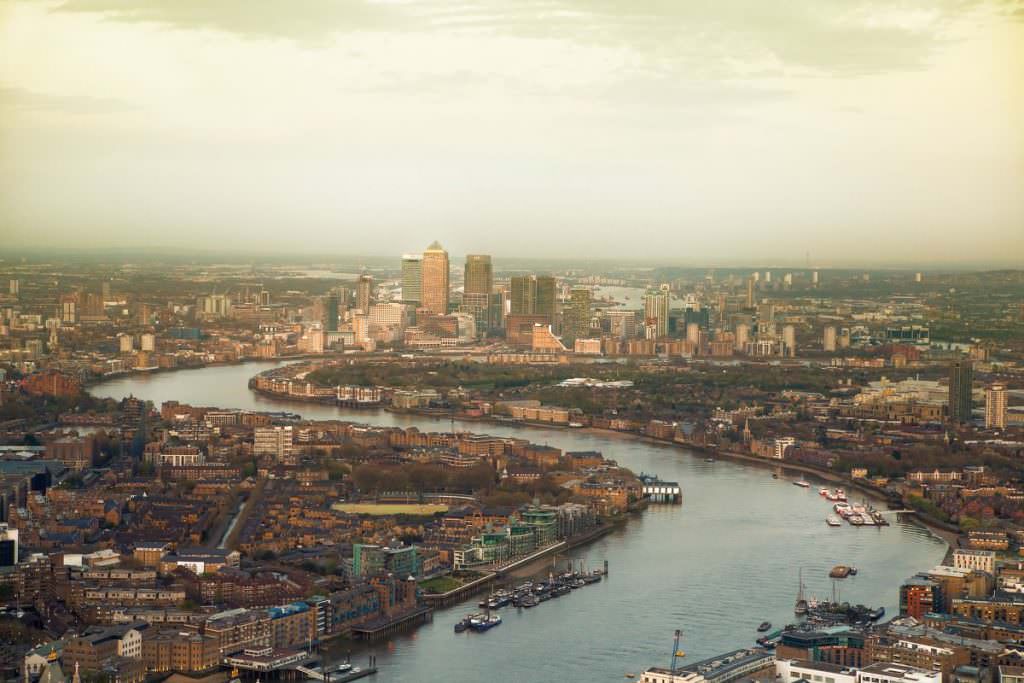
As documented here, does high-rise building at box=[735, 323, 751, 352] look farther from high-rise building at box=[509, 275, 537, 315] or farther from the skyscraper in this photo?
the skyscraper

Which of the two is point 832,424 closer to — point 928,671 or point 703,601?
point 703,601

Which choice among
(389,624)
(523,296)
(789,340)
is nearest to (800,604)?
(389,624)

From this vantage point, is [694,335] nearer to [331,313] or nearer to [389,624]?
[331,313]

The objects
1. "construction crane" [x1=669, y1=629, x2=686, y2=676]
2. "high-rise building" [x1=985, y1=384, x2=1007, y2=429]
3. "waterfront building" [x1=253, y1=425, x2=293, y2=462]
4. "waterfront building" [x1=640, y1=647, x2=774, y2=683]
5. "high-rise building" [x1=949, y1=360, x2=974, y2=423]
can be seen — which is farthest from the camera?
"high-rise building" [x1=949, y1=360, x2=974, y2=423]

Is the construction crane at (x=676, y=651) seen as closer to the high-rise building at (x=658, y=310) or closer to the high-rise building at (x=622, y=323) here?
the high-rise building at (x=622, y=323)

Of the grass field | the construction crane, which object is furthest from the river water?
the grass field
